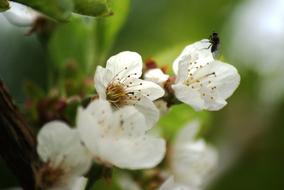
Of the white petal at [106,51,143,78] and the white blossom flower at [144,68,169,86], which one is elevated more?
the white petal at [106,51,143,78]

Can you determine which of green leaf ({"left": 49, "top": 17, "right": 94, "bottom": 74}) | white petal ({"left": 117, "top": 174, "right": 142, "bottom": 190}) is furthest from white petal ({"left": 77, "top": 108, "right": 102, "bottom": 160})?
green leaf ({"left": 49, "top": 17, "right": 94, "bottom": 74})

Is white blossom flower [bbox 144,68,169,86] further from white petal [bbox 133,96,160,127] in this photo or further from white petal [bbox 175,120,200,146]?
white petal [bbox 175,120,200,146]

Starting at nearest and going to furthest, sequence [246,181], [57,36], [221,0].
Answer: [57,36] → [246,181] → [221,0]

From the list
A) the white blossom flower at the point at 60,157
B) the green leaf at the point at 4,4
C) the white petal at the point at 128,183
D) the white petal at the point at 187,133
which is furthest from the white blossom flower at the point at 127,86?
the white petal at the point at 187,133

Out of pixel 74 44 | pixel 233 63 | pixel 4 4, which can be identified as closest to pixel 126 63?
pixel 4 4

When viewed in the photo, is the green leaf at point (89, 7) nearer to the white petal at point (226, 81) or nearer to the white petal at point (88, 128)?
the white petal at point (88, 128)

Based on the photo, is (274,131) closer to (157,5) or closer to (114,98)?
(157,5)

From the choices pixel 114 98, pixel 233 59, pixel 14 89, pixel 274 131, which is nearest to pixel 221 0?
pixel 233 59

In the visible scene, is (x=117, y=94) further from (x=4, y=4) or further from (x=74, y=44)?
(x=74, y=44)
